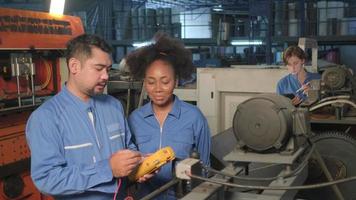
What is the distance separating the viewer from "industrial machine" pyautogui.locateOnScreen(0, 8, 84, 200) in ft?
7.34

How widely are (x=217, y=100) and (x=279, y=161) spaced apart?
1.85 m

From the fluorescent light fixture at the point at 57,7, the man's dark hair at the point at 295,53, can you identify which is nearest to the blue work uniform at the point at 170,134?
the fluorescent light fixture at the point at 57,7

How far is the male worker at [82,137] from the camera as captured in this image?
117 centimetres

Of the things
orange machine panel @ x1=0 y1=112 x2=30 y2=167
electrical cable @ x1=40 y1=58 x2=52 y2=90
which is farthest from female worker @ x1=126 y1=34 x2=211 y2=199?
electrical cable @ x1=40 y1=58 x2=52 y2=90

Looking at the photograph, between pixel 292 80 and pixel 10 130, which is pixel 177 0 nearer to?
pixel 292 80

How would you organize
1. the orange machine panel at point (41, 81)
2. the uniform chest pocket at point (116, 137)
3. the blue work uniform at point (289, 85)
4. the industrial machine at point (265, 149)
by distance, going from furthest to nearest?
1. the blue work uniform at point (289, 85)
2. the orange machine panel at point (41, 81)
3. the uniform chest pocket at point (116, 137)
4. the industrial machine at point (265, 149)

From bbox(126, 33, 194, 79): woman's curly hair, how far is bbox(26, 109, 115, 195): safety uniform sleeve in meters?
0.47

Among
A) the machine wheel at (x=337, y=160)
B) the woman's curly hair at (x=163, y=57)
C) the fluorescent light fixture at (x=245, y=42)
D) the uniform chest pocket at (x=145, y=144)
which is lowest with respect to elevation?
the machine wheel at (x=337, y=160)

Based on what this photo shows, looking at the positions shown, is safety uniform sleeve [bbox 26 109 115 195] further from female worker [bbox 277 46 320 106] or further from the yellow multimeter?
female worker [bbox 277 46 320 106]

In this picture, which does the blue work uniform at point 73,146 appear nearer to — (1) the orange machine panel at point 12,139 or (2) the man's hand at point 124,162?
(2) the man's hand at point 124,162

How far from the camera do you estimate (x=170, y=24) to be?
22.3 ft

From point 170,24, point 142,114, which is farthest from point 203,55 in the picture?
point 142,114

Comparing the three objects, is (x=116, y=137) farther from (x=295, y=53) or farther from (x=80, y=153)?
(x=295, y=53)

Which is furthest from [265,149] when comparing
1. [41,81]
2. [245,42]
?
[245,42]
